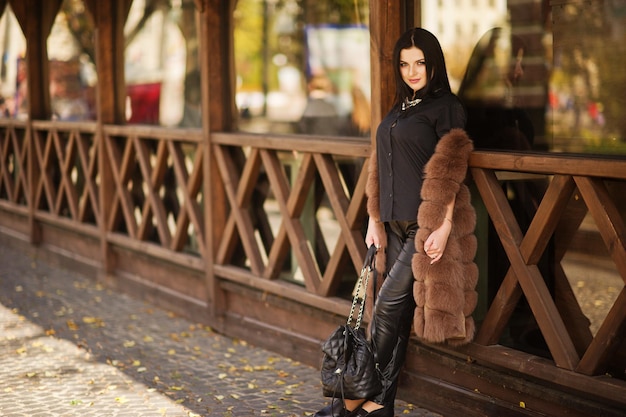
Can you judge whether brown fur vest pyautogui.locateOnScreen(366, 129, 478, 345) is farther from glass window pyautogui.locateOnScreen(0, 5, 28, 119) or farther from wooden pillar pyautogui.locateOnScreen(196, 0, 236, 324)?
glass window pyautogui.locateOnScreen(0, 5, 28, 119)

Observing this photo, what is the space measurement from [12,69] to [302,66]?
213 inches

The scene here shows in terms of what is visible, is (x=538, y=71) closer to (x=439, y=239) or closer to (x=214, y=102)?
(x=439, y=239)

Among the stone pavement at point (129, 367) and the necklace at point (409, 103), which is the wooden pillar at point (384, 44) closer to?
the necklace at point (409, 103)

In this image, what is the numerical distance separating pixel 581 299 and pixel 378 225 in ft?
3.76

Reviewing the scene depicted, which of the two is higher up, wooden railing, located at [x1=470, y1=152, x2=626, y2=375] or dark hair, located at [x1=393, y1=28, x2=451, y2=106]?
dark hair, located at [x1=393, y1=28, x2=451, y2=106]

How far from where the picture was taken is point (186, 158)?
8.65 m

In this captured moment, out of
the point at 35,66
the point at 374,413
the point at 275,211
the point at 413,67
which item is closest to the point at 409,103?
the point at 413,67

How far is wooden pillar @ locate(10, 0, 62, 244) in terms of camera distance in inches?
443

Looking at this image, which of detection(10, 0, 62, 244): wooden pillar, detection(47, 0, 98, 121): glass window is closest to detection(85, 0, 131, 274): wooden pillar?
detection(47, 0, 98, 121): glass window

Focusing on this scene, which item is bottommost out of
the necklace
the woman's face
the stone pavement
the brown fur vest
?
the stone pavement

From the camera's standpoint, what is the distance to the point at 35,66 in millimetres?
11391

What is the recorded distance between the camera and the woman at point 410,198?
16.4 ft

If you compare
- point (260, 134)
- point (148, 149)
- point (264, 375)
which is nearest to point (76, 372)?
point (264, 375)

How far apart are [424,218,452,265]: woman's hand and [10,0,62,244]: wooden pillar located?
722 centimetres
